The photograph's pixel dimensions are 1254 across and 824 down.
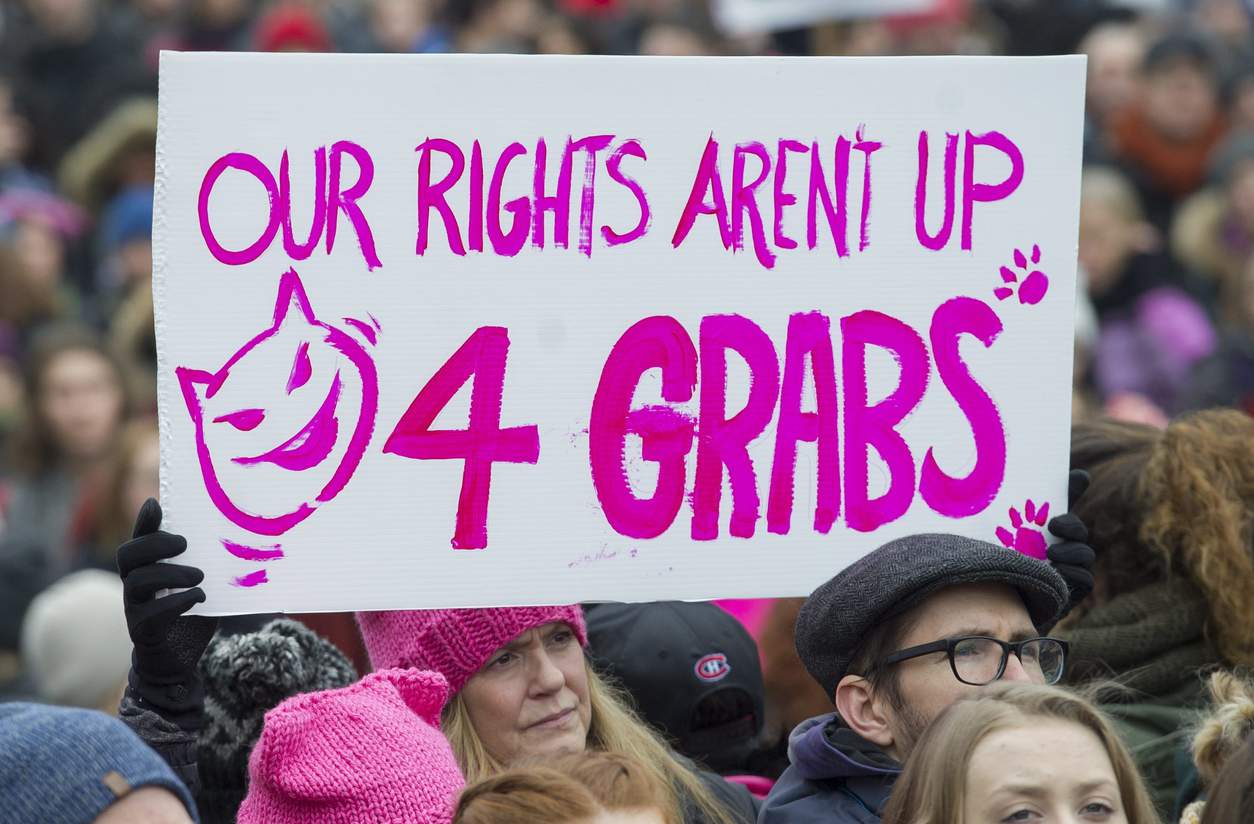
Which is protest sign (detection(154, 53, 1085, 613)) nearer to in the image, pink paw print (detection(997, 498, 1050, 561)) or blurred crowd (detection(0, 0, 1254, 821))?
pink paw print (detection(997, 498, 1050, 561))

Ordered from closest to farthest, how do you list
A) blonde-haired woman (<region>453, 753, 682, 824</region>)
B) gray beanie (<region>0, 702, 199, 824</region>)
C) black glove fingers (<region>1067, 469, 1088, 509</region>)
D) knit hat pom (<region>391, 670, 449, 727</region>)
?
gray beanie (<region>0, 702, 199, 824</region>), blonde-haired woman (<region>453, 753, 682, 824</region>), knit hat pom (<region>391, 670, 449, 727</region>), black glove fingers (<region>1067, 469, 1088, 509</region>)

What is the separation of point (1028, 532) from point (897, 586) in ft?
1.56

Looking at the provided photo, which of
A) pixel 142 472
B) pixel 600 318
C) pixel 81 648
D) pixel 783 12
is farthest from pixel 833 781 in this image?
pixel 783 12

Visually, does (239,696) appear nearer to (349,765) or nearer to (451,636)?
(451,636)

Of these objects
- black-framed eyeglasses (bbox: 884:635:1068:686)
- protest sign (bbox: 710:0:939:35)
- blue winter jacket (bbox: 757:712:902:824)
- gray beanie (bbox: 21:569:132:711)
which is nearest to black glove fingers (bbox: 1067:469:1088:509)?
black-framed eyeglasses (bbox: 884:635:1068:686)

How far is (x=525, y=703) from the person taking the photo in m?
3.65

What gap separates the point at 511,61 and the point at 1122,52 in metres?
7.76

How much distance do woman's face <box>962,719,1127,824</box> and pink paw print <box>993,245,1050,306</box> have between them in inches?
37.9

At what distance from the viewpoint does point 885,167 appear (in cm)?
361

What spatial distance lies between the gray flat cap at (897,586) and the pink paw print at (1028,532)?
0.22m

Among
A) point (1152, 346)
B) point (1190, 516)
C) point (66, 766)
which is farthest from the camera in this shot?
point (1152, 346)

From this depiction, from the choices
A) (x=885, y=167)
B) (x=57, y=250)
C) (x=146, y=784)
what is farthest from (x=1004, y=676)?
(x=57, y=250)

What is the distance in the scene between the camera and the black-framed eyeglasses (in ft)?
10.6

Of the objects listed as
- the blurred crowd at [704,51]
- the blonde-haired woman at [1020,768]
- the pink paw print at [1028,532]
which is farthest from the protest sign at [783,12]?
the blonde-haired woman at [1020,768]
